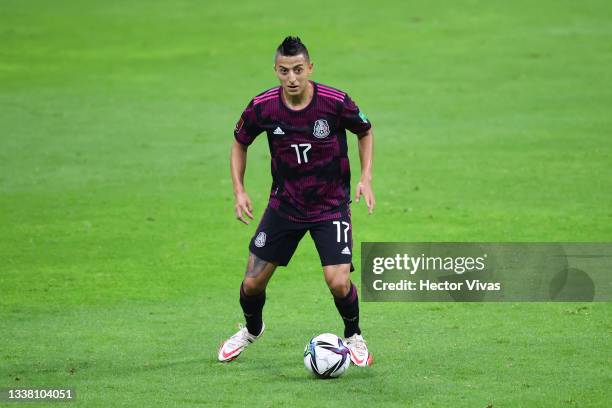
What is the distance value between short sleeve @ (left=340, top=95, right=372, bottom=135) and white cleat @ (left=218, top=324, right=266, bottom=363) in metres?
1.94

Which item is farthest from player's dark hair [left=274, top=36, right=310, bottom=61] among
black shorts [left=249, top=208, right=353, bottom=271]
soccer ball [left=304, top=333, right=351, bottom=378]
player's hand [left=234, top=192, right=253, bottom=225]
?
soccer ball [left=304, top=333, right=351, bottom=378]

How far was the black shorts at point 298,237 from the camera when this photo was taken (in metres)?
9.38

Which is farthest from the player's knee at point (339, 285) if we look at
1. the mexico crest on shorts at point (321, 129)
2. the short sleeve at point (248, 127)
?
the short sleeve at point (248, 127)

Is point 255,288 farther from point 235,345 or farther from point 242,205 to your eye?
point 242,205

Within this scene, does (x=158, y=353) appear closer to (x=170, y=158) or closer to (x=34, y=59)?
(x=170, y=158)

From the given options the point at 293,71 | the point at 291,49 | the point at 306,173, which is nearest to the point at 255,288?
the point at 306,173

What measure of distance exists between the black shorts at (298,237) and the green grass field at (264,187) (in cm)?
94

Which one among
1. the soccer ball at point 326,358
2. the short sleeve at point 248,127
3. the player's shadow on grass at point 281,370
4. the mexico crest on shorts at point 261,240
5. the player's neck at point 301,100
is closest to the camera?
the soccer ball at point 326,358

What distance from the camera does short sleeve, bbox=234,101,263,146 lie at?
9.48m

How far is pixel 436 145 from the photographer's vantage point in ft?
64.7

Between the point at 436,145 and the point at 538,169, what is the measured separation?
2324 mm

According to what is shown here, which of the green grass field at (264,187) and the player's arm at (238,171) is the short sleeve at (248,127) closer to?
the player's arm at (238,171)

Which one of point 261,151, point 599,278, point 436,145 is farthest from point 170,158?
point 599,278

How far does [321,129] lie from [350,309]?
1518 mm
